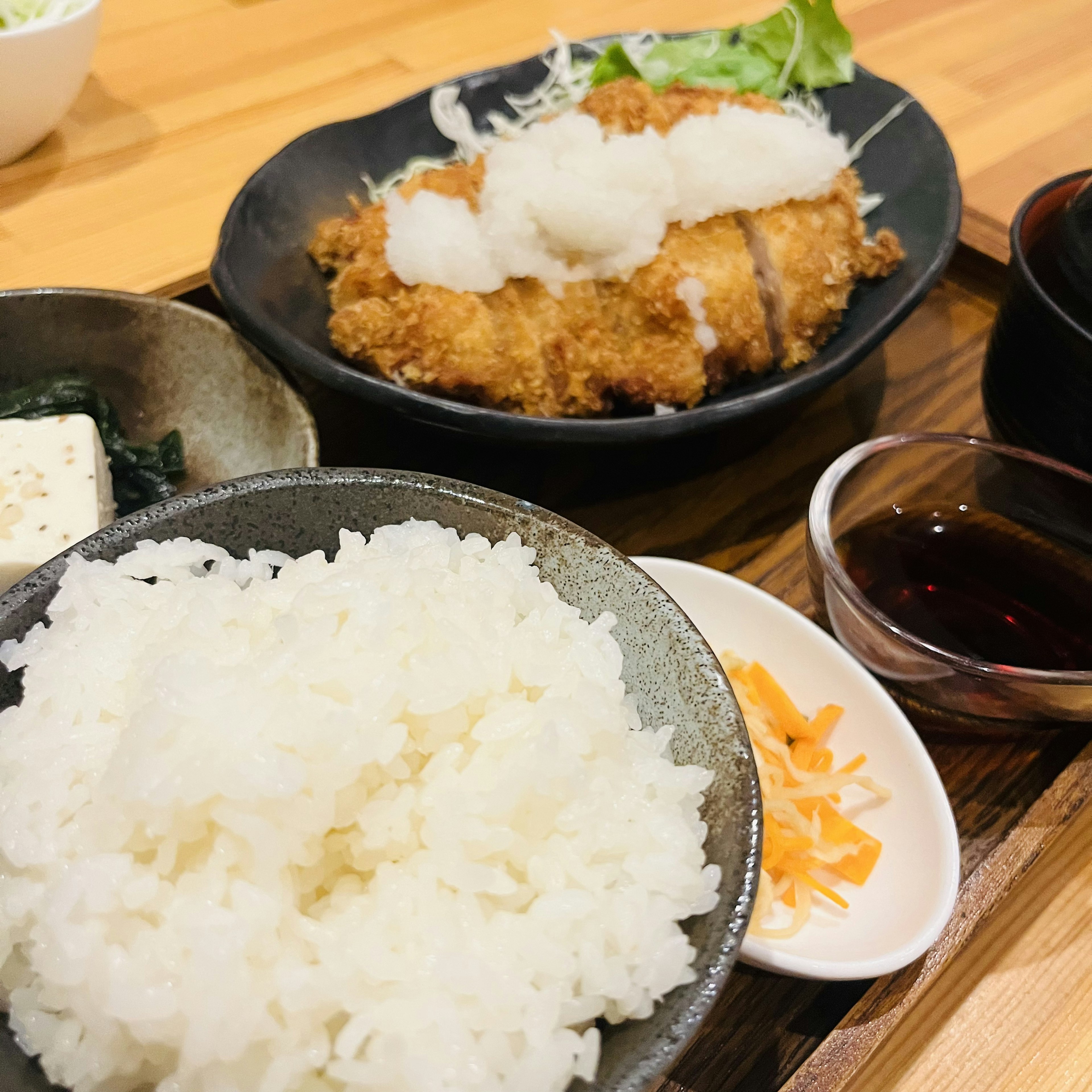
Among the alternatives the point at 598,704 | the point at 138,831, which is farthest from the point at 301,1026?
the point at 598,704

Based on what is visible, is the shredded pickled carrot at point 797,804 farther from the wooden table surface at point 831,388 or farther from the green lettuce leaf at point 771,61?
the green lettuce leaf at point 771,61

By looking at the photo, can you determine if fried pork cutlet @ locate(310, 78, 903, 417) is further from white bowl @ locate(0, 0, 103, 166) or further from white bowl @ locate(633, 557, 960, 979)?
white bowl @ locate(0, 0, 103, 166)

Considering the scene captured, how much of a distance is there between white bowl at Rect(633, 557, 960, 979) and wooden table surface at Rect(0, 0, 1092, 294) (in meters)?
1.29

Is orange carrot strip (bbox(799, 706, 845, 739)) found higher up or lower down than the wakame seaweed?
lower down

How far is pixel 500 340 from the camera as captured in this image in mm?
1720

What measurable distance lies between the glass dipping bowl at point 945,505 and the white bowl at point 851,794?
61mm

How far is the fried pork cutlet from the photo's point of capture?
1698 mm

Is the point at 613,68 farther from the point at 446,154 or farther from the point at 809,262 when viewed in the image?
the point at 809,262

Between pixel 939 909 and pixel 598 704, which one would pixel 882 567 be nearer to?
pixel 939 909

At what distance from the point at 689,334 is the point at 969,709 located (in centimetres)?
84

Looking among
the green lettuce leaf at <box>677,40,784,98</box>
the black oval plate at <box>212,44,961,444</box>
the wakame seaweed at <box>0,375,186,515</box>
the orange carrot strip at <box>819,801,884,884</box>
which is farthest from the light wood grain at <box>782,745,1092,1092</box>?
the green lettuce leaf at <box>677,40,784,98</box>

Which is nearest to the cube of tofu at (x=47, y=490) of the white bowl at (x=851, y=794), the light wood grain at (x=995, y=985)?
the white bowl at (x=851, y=794)

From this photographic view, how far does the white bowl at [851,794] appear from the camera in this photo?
1.09 metres

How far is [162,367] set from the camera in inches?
65.2
